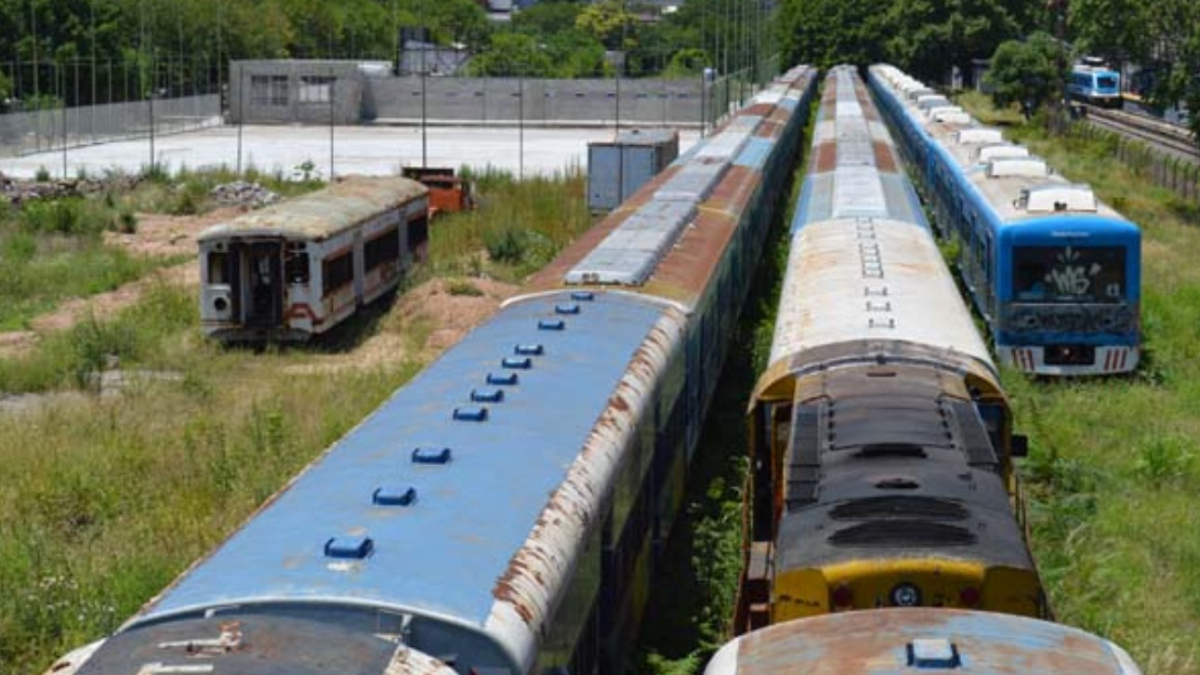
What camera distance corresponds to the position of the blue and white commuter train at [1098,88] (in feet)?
289

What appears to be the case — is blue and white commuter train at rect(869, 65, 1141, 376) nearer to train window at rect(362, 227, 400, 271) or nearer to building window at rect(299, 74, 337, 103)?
train window at rect(362, 227, 400, 271)

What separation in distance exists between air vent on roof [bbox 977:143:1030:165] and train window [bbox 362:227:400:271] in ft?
31.2

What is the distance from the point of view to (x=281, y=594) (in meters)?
6.54

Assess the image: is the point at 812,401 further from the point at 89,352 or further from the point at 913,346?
the point at 89,352

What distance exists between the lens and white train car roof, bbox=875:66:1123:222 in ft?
70.4

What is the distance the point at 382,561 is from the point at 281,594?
1.86 ft

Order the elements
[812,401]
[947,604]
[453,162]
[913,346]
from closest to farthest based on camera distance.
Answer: [947,604], [812,401], [913,346], [453,162]

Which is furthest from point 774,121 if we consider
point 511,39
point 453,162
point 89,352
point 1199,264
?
point 511,39

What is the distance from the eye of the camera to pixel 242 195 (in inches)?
1743

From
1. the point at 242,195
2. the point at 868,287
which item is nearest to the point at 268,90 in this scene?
the point at 242,195

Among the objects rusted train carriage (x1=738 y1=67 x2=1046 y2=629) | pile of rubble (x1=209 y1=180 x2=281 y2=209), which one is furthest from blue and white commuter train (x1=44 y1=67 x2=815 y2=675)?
pile of rubble (x1=209 y1=180 x2=281 y2=209)

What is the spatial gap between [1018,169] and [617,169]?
12734mm

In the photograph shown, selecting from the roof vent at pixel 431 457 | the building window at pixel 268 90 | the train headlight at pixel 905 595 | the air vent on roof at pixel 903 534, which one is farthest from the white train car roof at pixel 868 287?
the building window at pixel 268 90

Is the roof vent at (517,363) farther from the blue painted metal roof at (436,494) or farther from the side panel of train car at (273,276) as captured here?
the side panel of train car at (273,276)
